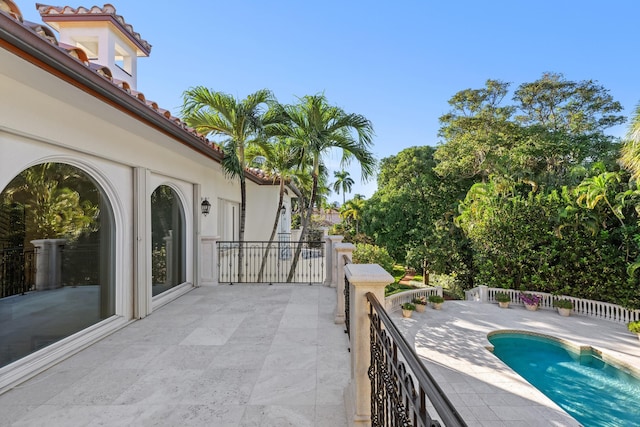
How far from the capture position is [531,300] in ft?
37.1

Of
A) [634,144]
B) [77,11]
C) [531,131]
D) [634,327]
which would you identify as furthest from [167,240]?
[531,131]

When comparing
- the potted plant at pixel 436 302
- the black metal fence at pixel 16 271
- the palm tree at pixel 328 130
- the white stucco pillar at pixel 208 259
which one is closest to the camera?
the black metal fence at pixel 16 271

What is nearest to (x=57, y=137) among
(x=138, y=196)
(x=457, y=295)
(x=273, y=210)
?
(x=138, y=196)

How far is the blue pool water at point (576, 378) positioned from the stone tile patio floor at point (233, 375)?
2.44 feet

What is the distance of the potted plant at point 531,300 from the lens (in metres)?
11.2

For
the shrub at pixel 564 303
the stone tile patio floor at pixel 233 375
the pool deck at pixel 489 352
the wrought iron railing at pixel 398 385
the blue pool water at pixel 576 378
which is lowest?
the blue pool water at pixel 576 378

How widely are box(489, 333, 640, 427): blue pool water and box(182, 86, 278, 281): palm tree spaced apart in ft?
31.0

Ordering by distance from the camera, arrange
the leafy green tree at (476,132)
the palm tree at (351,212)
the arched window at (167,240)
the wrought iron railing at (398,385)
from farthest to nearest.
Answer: the palm tree at (351,212) < the leafy green tree at (476,132) < the arched window at (167,240) < the wrought iron railing at (398,385)

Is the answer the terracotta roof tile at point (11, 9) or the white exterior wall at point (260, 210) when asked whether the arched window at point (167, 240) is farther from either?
the white exterior wall at point (260, 210)

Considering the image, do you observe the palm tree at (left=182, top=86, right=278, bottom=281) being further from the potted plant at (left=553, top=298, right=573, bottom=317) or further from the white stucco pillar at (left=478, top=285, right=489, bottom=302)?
the potted plant at (left=553, top=298, right=573, bottom=317)

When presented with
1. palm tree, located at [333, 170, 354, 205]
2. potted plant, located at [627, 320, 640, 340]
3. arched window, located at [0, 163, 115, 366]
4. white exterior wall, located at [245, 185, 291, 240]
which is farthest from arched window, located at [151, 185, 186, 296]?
palm tree, located at [333, 170, 354, 205]

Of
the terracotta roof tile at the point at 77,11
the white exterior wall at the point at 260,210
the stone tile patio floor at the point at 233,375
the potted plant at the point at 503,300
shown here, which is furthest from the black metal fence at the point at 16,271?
the potted plant at the point at 503,300

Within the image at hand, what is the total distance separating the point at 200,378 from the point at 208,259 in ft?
15.4

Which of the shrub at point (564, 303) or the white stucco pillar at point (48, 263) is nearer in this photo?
the white stucco pillar at point (48, 263)
